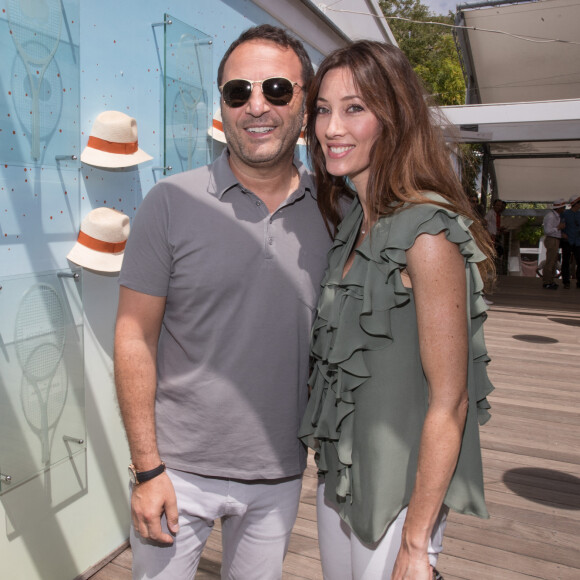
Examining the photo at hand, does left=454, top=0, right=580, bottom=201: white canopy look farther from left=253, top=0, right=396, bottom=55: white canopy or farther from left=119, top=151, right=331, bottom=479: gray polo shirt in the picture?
left=119, top=151, right=331, bottom=479: gray polo shirt

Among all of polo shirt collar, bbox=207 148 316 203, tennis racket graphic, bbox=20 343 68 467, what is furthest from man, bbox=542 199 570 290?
polo shirt collar, bbox=207 148 316 203

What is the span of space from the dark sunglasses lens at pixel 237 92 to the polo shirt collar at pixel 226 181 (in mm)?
156

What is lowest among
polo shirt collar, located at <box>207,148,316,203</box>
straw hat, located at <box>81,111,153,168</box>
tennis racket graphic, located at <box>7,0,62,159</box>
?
polo shirt collar, located at <box>207,148,316,203</box>

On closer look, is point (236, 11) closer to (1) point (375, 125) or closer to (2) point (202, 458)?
(1) point (375, 125)

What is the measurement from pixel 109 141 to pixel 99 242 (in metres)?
0.49

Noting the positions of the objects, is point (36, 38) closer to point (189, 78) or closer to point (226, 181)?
point (189, 78)

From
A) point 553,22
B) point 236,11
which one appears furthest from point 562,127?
point 236,11

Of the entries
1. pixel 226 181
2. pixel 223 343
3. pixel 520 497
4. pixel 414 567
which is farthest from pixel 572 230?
pixel 414 567

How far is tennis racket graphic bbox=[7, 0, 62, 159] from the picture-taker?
2498mm

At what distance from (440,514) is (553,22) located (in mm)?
13477

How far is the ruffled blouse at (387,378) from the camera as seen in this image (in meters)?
1.39

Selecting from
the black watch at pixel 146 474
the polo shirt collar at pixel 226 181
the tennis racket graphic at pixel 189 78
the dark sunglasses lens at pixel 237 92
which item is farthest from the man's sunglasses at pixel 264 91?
the tennis racket graphic at pixel 189 78

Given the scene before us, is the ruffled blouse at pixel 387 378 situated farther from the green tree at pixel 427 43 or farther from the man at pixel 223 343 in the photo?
the green tree at pixel 427 43

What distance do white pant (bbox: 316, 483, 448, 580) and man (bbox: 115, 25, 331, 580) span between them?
0.17 m
